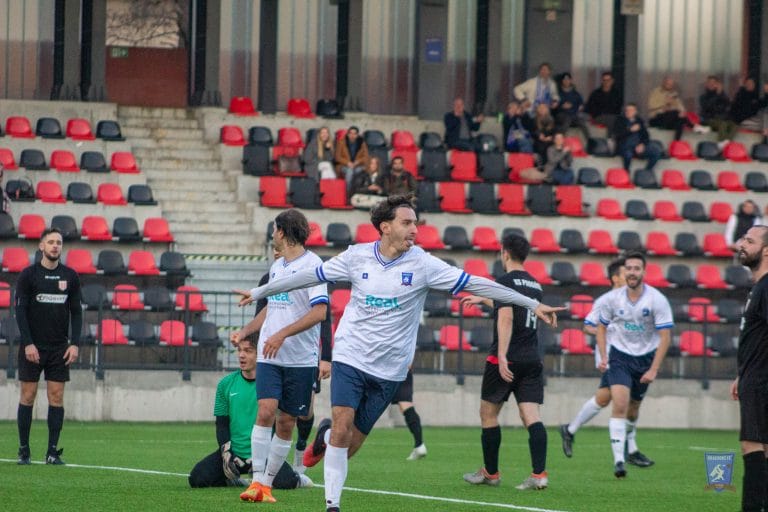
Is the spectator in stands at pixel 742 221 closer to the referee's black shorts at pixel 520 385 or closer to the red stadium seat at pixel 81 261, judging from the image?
the red stadium seat at pixel 81 261

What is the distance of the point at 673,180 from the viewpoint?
96.9 feet

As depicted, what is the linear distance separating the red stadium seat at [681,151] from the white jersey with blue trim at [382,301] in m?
21.9

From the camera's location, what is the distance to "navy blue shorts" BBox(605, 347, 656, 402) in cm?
1443

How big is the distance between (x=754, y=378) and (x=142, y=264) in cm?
1561

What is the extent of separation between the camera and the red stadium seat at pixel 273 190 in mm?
26328

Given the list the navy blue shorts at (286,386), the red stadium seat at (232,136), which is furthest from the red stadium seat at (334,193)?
the navy blue shorts at (286,386)

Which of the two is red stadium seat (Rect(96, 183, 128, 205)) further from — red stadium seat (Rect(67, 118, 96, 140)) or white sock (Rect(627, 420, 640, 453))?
white sock (Rect(627, 420, 640, 453))

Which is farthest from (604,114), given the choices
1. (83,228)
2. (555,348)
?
(83,228)

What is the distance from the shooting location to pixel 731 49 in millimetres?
37219

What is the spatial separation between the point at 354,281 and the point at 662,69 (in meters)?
28.6

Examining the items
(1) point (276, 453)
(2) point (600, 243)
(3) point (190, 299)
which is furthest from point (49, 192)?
(1) point (276, 453)

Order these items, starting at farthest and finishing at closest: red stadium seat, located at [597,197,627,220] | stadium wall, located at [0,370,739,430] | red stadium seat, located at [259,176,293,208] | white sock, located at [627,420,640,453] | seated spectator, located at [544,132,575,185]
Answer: seated spectator, located at [544,132,575,185] → red stadium seat, located at [597,197,627,220] → red stadium seat, located at [259,176,293,208] → stadium wall, located at [0,370,739,430] → white sock, located at [627,420,640,453]

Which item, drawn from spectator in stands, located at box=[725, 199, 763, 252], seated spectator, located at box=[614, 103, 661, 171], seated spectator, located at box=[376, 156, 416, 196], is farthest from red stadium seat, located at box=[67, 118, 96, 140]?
spectator in stands, located at box=[725, 199, 763, 252]

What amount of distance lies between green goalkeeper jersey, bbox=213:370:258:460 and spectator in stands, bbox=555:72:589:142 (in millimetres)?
19165
